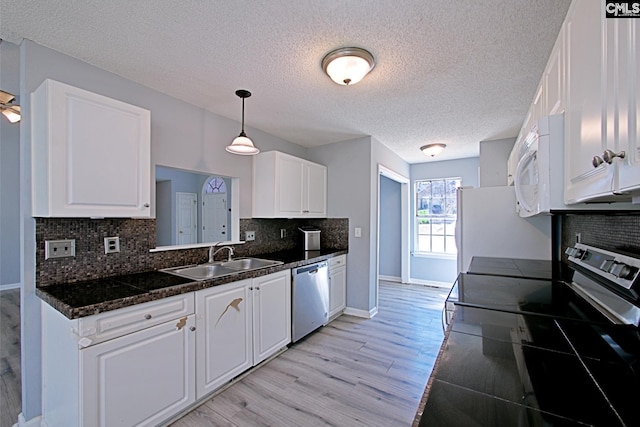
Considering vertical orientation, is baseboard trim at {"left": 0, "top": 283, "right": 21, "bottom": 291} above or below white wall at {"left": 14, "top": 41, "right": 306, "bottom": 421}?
below

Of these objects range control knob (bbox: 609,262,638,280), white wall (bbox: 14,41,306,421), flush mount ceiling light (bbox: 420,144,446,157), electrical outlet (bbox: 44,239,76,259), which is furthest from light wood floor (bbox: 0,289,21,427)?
flush mount ceiling light (bbox: 420,144,446,157)

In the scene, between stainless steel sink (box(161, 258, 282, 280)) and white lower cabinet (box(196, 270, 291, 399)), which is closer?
white lower cabinet (box(196, 270, 291, 399))

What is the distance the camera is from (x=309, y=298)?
9.84ft

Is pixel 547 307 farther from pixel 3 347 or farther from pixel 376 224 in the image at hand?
pixel 3 347

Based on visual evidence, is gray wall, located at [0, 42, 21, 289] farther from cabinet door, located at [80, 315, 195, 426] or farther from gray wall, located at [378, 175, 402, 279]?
gray wall, located at [378, 175, 402, 279]

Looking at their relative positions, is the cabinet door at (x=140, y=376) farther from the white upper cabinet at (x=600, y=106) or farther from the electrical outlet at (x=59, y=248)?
the white upper cabinet at (x=600, y=106)

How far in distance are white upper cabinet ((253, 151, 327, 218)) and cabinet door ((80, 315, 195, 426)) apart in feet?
5.35

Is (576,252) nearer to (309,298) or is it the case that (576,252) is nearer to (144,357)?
(309,298)

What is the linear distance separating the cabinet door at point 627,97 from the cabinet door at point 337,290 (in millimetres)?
2930

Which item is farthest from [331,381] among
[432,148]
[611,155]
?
[432,148]

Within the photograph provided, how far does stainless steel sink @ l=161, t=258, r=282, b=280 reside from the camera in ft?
7.78

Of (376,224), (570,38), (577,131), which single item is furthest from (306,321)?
(570,38)

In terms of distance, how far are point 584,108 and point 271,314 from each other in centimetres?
251

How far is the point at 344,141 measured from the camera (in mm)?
3861
